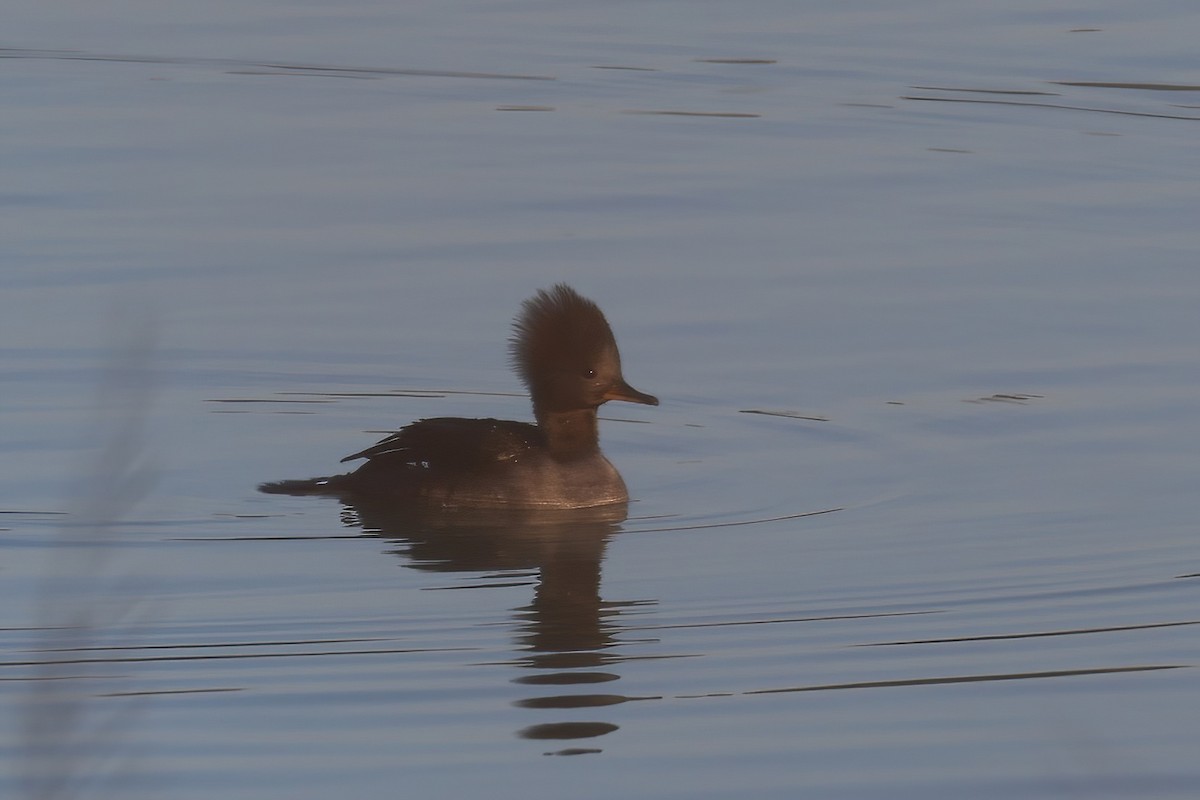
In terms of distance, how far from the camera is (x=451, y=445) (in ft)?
31.0

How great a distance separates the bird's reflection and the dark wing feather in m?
0.21

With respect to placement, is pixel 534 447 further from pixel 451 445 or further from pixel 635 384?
pixel 635 384

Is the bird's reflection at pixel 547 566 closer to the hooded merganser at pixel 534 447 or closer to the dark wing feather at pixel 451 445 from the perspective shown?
the hooded merganser at pixel 534 447

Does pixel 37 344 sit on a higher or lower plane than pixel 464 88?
lower

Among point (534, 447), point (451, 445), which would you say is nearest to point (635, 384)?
point (534, 447)

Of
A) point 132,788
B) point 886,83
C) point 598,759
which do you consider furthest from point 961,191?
point 132,788

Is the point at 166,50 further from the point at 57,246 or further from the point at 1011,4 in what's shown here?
the point at 1011,4

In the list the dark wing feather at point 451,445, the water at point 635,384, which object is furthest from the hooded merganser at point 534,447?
the water at point 635,384

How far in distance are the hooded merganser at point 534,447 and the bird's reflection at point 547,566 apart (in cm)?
7

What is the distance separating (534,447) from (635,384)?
4.68 feet

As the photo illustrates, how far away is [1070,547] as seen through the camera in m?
8.52

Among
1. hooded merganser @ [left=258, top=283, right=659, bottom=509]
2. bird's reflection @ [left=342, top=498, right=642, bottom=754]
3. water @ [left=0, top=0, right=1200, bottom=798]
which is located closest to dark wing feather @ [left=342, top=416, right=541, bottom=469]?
hooded merganser @ [left=258, top=283, right=659, bottom=509]

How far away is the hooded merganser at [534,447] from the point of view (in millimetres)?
9484

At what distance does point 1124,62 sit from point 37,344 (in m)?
9.78
